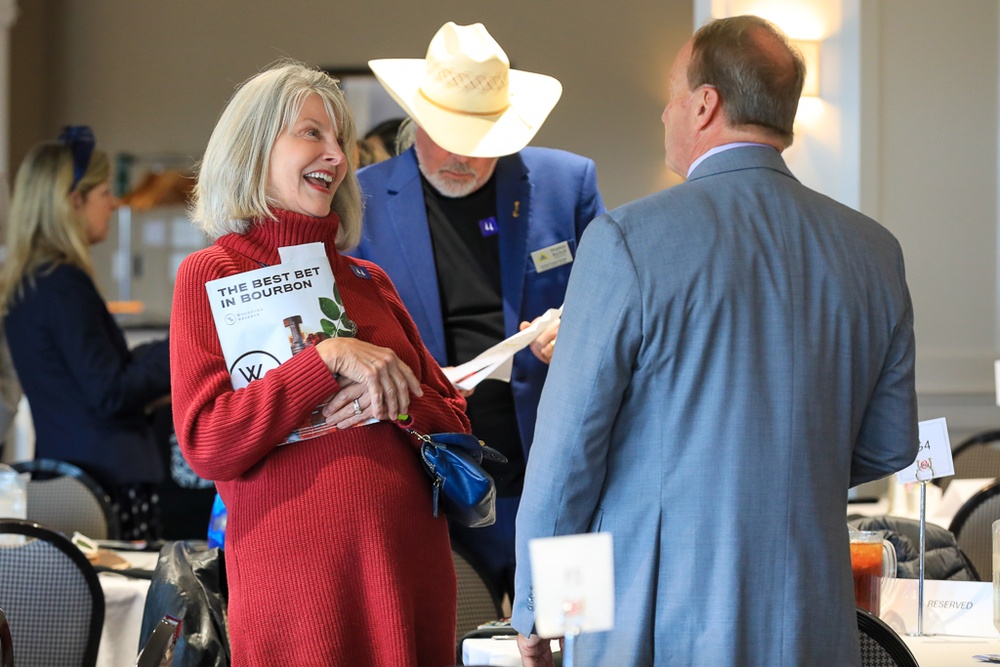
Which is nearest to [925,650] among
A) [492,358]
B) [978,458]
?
[492,358]

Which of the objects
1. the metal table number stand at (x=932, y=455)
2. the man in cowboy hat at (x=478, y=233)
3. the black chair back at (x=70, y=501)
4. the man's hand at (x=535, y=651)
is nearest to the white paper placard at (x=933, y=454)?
the metal table number stand at (x=932, y=455)

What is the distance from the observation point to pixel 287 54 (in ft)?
30.6

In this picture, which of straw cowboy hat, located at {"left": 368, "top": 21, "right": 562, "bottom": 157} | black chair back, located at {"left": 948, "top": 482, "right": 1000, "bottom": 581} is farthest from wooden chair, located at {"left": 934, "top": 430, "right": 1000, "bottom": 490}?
straw cowboy hat, located at {"left": 368, "top": 21, "right": 562, "bottom": 157}

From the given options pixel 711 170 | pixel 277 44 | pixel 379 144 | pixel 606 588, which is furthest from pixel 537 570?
pixel 277 44

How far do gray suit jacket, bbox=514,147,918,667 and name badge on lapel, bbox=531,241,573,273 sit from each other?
4.11 feet

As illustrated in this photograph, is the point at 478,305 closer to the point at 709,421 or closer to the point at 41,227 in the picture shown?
the point at 709,421

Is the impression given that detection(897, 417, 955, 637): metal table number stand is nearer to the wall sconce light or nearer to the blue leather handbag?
the blue leather handbag

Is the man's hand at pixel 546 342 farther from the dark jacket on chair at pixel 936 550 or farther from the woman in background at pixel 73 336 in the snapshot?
the woman in background at pixel 73 336

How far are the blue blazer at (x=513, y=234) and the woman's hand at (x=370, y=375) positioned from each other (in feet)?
3.13

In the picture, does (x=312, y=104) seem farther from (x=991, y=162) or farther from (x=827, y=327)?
(x=991, y=162)

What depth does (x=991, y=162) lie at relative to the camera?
4965 mm

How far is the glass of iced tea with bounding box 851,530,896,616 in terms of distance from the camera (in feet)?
7.16

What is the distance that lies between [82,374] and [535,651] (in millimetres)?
2243

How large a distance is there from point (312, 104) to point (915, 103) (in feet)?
12.1
